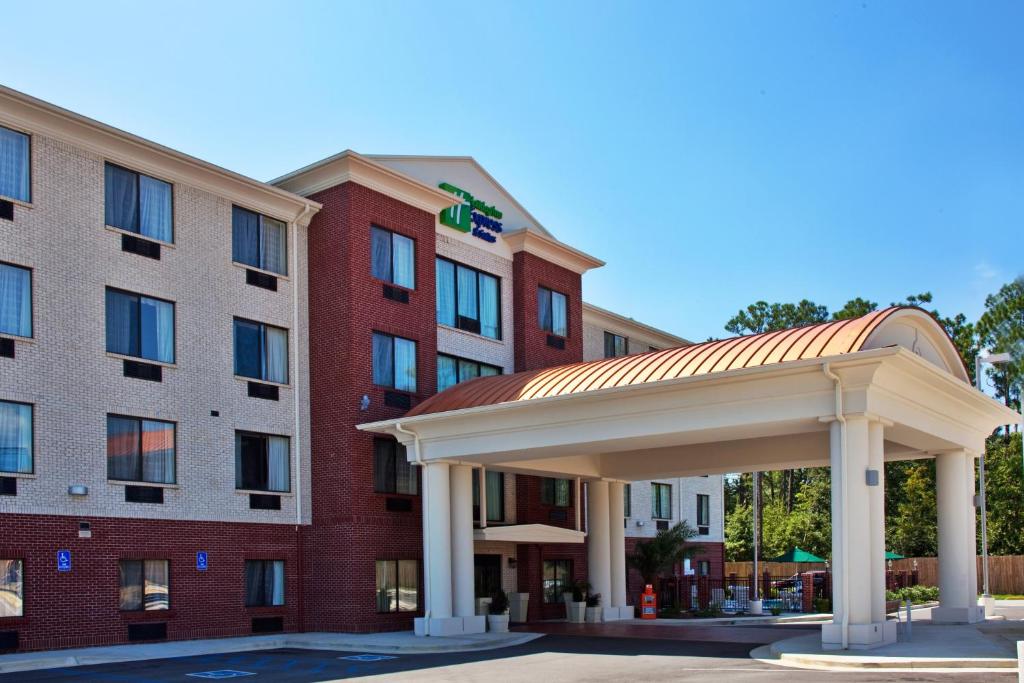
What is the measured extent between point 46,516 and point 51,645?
252 centimetres

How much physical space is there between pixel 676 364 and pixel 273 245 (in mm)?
11485

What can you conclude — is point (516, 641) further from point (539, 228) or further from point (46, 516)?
point (539, 228)

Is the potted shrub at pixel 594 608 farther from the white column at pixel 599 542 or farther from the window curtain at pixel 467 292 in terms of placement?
the window curtain at pixel 467 292

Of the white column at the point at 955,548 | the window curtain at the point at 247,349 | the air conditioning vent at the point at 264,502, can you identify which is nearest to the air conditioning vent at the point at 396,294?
the window curtain at the point at 247,349

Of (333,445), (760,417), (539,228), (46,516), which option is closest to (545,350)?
(539,228)

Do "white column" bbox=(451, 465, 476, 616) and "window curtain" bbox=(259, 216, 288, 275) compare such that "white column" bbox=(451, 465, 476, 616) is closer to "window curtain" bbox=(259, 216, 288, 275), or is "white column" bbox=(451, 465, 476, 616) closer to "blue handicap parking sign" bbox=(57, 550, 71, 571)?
"window curtain" bbox=(259, 216, 288, 275)

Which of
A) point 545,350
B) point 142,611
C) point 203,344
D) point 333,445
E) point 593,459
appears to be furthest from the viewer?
point 545,350

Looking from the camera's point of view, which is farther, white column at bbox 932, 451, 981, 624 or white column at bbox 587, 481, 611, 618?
white column at bbox 587, 481, 611, 618

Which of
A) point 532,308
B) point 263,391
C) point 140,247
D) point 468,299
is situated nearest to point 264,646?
point 263,391

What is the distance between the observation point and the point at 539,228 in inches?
1406

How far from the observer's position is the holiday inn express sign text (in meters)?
31.7

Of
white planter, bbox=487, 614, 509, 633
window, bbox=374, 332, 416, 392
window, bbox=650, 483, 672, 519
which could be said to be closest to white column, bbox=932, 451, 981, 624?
white planter, bbox=487, 614, 509, 633

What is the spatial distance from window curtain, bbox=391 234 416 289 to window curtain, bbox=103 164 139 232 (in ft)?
23.3

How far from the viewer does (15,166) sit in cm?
2256
